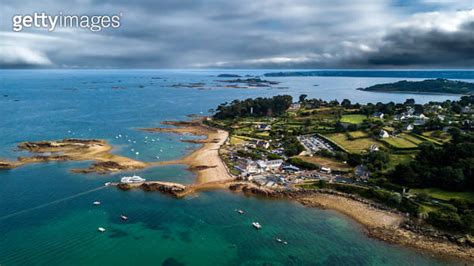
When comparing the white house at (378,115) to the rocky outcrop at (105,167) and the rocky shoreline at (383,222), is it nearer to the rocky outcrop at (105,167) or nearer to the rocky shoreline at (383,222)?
the rocky shoreline at (383,222)

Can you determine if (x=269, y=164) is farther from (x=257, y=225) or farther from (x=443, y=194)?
(x=443, y=194)

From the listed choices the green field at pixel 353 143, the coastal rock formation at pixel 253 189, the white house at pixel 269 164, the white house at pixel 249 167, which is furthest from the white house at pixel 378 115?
the coastal rock formation at pixel 253 189

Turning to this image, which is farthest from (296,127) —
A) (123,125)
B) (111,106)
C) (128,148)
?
(111,106)

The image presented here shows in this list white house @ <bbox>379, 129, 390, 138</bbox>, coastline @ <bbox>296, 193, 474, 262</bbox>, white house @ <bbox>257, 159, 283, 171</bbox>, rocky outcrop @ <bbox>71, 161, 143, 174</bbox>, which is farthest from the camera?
white house @ <bbox>379, 129, 390, 138</bbox>


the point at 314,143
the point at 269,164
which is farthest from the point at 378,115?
the point at 269,164

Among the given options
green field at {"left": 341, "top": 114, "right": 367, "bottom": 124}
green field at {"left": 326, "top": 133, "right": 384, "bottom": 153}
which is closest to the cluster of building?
green field at {"left": 326, "top": 133, "right": 384, "bottom": 153}

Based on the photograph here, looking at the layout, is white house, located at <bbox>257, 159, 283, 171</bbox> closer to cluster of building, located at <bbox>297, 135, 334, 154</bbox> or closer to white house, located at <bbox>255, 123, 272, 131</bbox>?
cluster of building, located at <bbox>297, 135, 334, 154</bbox>
